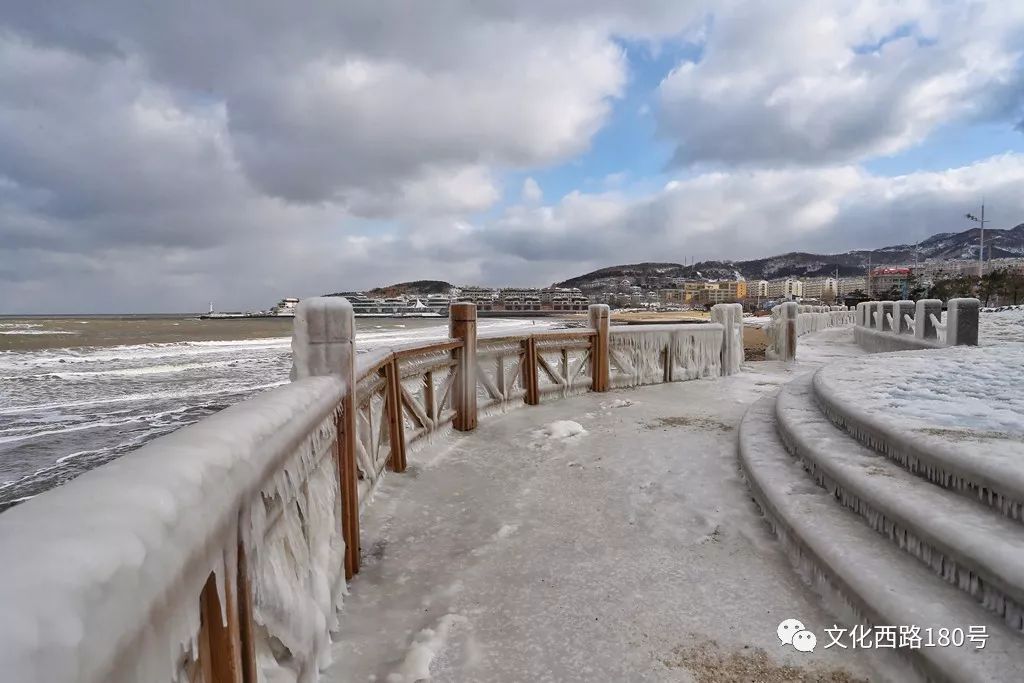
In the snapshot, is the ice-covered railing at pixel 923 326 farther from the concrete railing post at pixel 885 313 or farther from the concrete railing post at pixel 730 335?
the concrete railing post at pixel 730 335

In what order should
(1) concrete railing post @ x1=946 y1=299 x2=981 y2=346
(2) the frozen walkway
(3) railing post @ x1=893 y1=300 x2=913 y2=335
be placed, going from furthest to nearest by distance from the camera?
(3) railing post @ x1=893 y1=300 x2=913 y2=335 < (1) concrete railing post @ x1=946 y1=299 x2=981 y2=346 < (2) the frozen walkway

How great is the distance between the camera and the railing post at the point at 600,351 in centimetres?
949

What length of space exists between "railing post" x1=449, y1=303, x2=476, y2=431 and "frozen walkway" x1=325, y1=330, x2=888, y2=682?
3.26 feet

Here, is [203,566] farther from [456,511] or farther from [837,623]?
[456,511]

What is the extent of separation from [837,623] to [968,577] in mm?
594

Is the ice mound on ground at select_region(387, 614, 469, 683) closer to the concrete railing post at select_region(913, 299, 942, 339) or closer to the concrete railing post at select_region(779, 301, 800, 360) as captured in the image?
the concrete railing post at select_region(779, 301, 800, 360)

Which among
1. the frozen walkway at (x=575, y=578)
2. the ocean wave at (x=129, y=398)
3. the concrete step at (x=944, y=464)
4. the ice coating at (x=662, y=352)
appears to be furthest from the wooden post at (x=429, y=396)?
the ocean wave at (x=129, y=398)

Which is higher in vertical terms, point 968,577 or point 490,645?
point 968,577

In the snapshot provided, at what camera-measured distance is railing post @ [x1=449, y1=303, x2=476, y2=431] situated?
6590mm

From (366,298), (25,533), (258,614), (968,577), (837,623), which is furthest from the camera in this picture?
(366,298)

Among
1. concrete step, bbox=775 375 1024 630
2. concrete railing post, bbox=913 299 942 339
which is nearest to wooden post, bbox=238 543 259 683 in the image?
concrete step, bbox=775 375 1024 630

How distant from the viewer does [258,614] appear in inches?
69.4

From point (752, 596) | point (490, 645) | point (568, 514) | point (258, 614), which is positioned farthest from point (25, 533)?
point (568, 514)

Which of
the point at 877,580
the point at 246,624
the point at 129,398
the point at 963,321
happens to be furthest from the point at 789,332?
the point at 129,398
